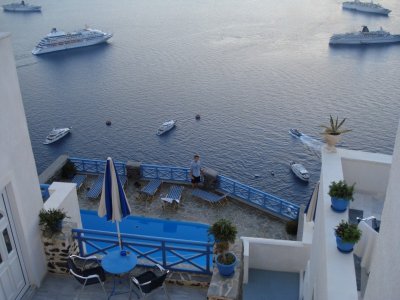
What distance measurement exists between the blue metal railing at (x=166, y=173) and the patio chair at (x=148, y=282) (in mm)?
9319

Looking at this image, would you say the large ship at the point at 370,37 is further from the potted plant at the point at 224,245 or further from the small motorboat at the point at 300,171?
the potted plant at the point at 224,245

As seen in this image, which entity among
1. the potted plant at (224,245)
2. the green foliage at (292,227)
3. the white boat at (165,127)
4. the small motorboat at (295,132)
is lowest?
the small motorboat at (295,132)

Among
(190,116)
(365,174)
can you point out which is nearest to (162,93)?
(190,116)

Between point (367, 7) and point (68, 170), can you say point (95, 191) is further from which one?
point (367, 7)

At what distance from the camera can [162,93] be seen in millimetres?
44406

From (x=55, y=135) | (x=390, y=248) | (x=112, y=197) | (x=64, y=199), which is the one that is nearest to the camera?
(x=390, y=248)

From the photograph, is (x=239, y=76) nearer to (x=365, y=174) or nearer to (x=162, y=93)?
(x=162, y=93)

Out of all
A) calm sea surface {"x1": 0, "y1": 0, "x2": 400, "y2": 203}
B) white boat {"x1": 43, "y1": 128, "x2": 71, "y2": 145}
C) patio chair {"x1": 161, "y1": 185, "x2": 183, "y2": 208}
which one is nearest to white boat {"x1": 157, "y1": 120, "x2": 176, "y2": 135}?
calm sea surface {"x1": 0, "y1": 0, "x2": 400, "y2": 203}

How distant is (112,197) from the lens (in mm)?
7660

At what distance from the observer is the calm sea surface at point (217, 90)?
34.1 m

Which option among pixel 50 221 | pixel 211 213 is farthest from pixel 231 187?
pixel 50 221

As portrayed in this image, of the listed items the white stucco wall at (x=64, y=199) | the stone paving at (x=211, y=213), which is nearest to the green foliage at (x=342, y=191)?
the white stucco wall at (x=64, y=199)

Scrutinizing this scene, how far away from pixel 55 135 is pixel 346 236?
32.9 metres

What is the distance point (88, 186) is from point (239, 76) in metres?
33.2
